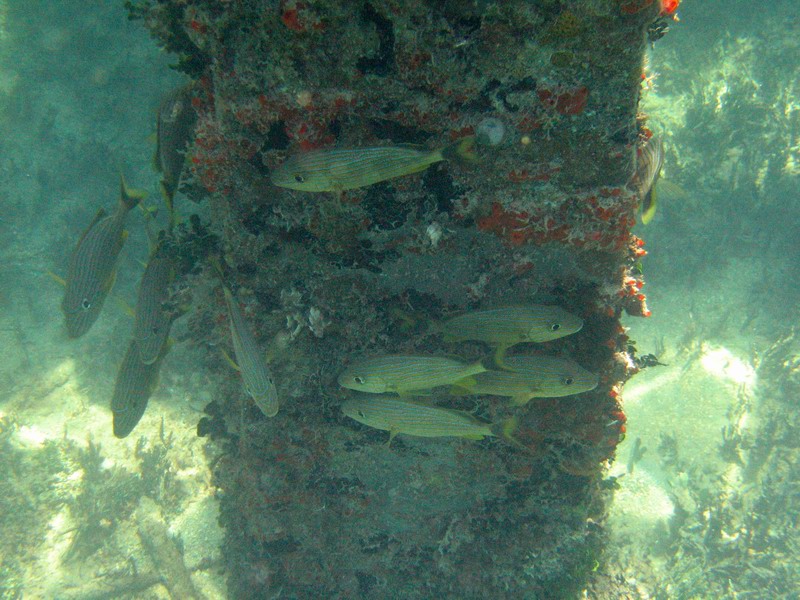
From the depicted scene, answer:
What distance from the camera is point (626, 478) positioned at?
8.95m

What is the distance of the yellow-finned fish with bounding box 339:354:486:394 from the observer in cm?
286

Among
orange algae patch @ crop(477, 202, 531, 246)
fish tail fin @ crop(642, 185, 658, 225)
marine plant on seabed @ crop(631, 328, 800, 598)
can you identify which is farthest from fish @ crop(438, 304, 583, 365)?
marine plant on seabed @ crop(631, 328, 800, 598)

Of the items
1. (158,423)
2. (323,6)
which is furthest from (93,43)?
(323,6)

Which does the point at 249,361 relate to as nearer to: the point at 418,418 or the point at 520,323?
the point at 418,418

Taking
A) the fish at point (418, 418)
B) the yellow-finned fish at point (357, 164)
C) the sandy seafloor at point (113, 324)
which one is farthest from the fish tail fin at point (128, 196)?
the sandy seafloor at point (113, 324)

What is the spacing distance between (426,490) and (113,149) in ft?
40.6

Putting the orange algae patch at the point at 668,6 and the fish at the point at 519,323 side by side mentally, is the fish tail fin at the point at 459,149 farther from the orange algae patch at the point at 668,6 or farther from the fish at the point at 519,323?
the orange algae patch at the point at 668,6

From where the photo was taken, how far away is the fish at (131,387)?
13.5ft

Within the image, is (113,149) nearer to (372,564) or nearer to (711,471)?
(372,564)

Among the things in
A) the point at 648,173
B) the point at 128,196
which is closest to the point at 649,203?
the point at 648,173

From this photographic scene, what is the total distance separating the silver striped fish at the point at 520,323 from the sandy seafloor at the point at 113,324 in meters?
4.22

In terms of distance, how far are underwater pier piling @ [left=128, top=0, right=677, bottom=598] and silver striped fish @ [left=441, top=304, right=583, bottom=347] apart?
0.36 meters

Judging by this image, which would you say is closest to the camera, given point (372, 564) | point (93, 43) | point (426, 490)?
point (426, 490)

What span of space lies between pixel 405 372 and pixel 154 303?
88.7 inches
